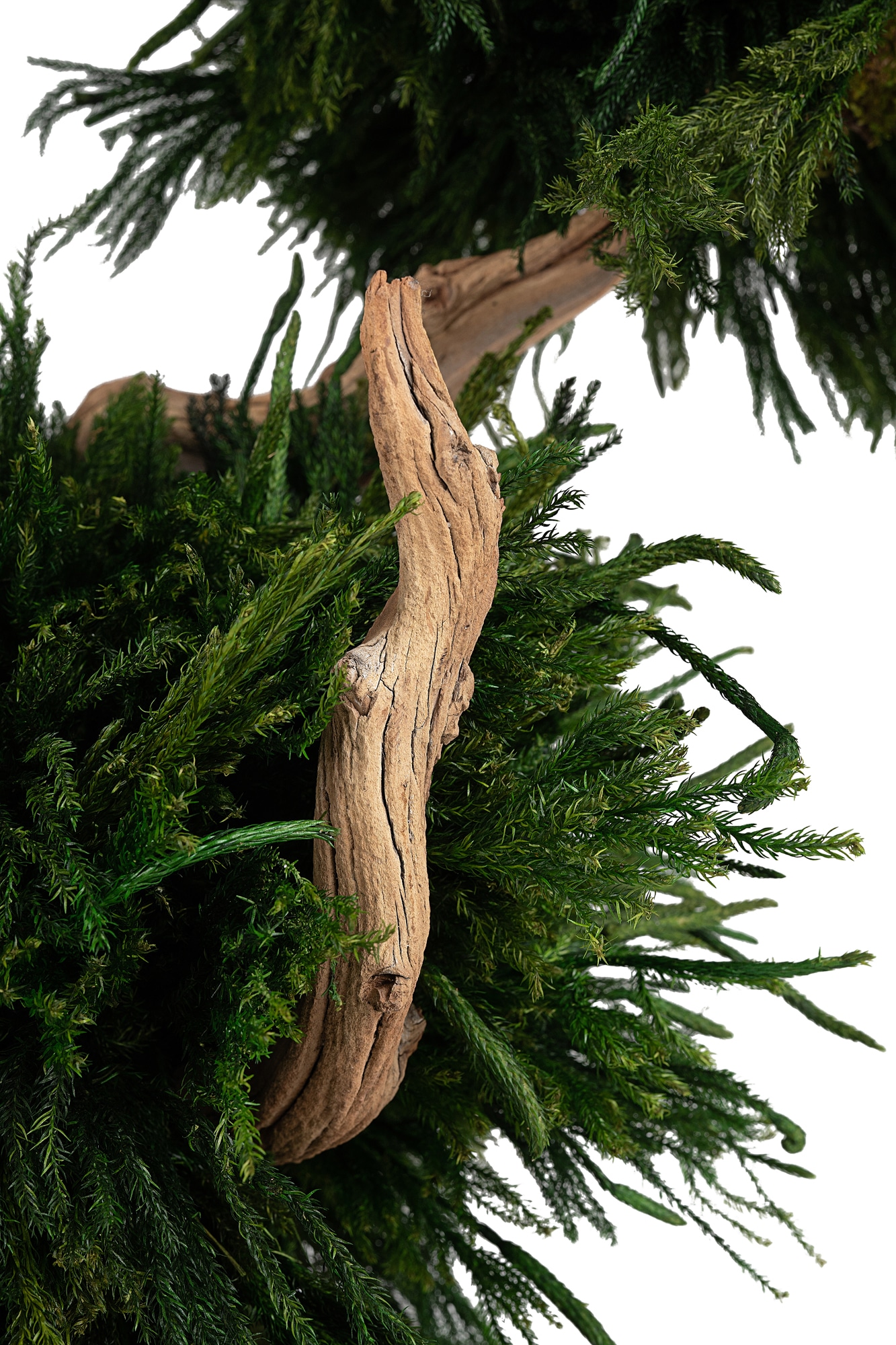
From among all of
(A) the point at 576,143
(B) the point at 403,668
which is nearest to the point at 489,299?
(A) the point at 576,143

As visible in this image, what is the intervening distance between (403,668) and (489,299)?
0.56m

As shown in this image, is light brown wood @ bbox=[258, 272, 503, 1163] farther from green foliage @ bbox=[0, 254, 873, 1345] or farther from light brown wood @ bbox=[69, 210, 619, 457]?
light brown wood @ bbox=[69, 210, 619, 457]

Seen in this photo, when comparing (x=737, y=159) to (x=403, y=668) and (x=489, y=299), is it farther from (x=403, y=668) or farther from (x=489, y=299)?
(x=403, y=668)

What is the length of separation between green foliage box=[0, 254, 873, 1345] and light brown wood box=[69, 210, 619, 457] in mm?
264

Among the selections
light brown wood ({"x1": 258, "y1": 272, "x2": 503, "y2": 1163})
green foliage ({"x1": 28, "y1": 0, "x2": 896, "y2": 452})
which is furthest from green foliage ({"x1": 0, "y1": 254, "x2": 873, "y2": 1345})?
green foliage ({"x1": 28, "y1": 0, "x2": 896, "y2": 452})

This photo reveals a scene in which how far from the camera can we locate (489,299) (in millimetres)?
925

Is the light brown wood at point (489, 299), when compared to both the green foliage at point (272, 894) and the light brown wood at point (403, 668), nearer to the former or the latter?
the green foliage at point (272, 894)

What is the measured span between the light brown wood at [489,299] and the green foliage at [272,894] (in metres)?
0.26

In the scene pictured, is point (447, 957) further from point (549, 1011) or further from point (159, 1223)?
point (159, 1223)

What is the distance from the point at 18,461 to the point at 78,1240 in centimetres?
34

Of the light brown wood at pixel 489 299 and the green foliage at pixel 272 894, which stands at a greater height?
the light brown wood at pixel 489 299

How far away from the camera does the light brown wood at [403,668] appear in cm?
45

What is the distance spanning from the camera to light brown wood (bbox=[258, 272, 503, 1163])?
453 millimetres

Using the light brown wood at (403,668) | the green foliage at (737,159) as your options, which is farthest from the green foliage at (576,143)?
the light brown wood at (403,668)
